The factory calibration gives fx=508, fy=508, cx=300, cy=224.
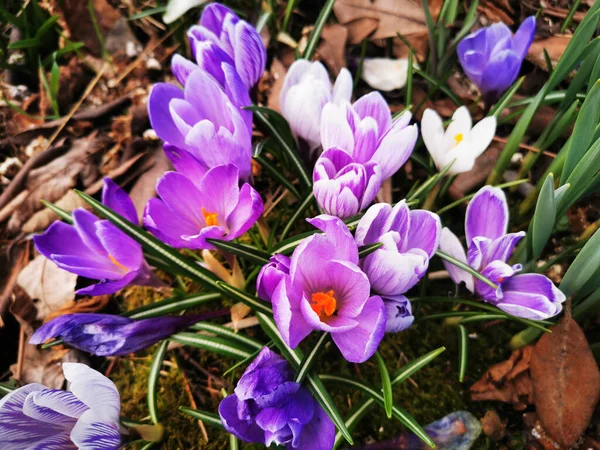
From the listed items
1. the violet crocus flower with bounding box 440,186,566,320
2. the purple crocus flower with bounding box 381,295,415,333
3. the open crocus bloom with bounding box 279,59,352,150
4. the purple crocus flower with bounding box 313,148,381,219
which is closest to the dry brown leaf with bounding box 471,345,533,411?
the violet crocus flower with bounding box 440,186,566,320

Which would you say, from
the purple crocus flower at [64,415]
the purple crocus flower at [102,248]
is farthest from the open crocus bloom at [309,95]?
the purple crocus flower at [64,415]

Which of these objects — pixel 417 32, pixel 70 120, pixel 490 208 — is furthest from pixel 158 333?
pixel 417 32

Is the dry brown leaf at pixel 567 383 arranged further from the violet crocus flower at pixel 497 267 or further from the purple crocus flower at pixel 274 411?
the purple crocus flower at pixel 274 411

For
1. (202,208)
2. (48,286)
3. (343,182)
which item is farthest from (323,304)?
(48,286)

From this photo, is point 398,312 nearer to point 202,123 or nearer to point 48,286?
point 202,123

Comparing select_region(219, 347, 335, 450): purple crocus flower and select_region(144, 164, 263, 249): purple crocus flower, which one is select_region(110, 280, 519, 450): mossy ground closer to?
select_region(219, 347, 335, 450): purple crocus flower

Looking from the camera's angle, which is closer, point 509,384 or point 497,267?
point 497,267
